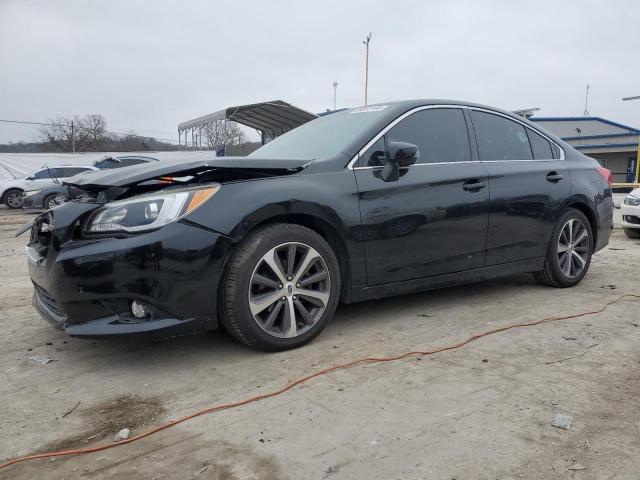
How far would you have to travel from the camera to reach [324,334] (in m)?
3.48

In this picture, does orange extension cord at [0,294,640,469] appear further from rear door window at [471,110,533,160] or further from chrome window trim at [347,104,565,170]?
rear door window at [471,110,533,160]

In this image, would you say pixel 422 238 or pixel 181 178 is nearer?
pixel 181 178

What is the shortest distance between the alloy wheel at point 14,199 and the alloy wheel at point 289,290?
721 inches

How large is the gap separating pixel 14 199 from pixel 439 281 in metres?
18.6

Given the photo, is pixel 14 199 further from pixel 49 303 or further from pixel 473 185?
pixel 473 185

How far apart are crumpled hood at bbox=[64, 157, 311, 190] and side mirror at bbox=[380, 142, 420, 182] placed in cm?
67

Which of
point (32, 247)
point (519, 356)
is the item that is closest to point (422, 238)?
point (519, 356)

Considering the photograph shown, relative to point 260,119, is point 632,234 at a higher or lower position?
lower

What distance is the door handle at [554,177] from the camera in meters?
4.49

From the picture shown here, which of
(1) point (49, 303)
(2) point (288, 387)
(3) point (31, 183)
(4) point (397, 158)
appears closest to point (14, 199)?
(3) point (31, 183)

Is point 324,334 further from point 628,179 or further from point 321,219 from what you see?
point 628,179

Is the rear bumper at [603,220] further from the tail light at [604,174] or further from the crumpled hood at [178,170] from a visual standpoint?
the crumpled hood at [178,170]

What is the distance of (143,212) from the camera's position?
2.81 m

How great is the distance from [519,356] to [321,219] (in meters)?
1.41
